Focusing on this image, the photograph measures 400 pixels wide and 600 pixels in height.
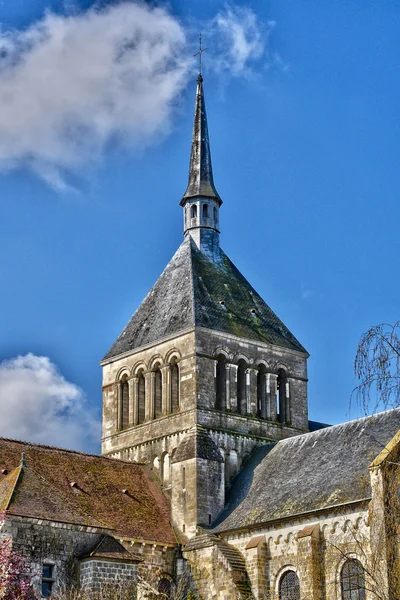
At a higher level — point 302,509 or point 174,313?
point 174,313

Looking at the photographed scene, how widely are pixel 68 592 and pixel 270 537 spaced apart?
317 inches

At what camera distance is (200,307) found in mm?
48938

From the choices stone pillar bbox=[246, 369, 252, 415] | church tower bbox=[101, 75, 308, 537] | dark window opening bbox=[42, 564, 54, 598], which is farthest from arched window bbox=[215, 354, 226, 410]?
dark window opening bbox=[42, 564, 54, 598]

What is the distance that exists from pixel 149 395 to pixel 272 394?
5719mm

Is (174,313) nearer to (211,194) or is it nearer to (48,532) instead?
(211,194)

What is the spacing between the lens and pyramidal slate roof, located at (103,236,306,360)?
4919 centimetres

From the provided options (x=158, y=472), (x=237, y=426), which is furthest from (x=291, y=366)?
(x=158, y=472)

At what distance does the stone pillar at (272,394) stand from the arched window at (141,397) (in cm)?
575

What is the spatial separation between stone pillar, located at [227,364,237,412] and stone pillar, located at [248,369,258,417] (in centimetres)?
100

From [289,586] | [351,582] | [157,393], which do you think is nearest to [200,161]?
[157,393]

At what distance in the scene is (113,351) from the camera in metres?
52.3

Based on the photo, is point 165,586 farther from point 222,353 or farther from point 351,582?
point 222,353

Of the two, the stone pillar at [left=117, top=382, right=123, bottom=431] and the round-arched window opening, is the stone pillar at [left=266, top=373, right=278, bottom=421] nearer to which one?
the stone pillar at [left=117, top=382, right=123, bottom=431]

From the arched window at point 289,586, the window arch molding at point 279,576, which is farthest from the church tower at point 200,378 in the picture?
the arched window at point 289,586
